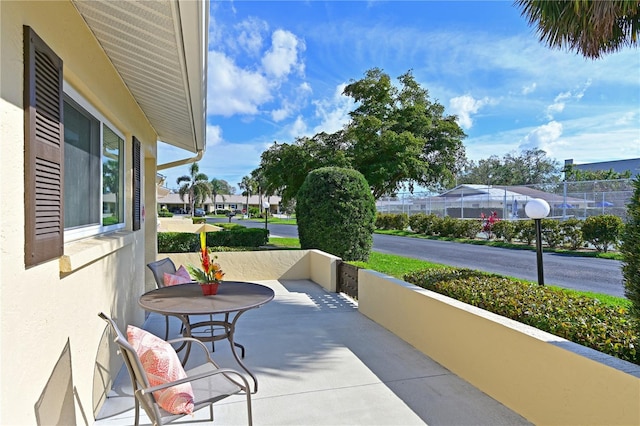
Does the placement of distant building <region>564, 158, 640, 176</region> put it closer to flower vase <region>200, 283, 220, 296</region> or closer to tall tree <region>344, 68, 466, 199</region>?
tall tree <region>344, 68, 466, 199</region>

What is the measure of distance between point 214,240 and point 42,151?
28.7ft

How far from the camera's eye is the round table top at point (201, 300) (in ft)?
11.4

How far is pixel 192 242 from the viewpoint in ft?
31.8

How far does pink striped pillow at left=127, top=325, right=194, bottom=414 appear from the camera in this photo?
2.35 m

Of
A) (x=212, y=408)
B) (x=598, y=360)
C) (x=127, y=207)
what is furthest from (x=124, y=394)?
(x=598, y=360)

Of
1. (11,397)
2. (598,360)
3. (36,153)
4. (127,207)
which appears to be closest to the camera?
(11,397)

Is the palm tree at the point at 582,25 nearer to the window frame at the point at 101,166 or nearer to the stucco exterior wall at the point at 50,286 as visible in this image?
the stucco exterior wall at the point at 50,286

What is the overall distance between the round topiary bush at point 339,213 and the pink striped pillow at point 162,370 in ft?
22.8

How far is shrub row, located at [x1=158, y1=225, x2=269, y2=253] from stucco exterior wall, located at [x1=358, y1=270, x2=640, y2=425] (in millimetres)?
6575

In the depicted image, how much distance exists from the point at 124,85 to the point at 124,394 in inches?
Answer: 132

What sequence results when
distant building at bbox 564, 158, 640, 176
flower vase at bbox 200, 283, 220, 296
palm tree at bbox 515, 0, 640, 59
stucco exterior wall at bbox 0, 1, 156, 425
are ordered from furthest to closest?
distant building at bbox 564, 158, 640, 176, palm tree at bbox 515, 0, 640, 59, flower vase at bbox 200, 283, 220, 296, stucco exterior wall at bbox 0, 1, 156, 425

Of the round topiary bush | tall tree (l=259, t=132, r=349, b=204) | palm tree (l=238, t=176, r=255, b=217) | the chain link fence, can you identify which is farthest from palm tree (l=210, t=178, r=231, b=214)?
the round topiary bush

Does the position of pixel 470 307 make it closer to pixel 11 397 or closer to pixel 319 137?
pixel 11 397

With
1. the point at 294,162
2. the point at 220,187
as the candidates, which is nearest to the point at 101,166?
the point at 294,162
